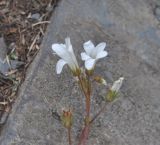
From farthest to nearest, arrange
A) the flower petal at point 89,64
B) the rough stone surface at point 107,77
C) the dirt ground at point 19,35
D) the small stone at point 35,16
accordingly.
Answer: the small stone at point 35,16 < the dirt ground at point 19,35 < the rough stone surface at point 107,77 < the flower petal at point 89,64

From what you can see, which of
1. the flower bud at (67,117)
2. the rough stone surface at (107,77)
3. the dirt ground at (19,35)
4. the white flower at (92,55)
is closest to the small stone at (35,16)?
the dirt ground at (19,35)

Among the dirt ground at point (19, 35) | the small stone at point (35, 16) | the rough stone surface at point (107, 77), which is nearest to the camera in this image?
the rough stone surface at point (107, 77)

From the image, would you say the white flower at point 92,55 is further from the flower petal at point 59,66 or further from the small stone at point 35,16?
the small stone at point 35,16

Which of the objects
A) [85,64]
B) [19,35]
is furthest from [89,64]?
[19,35]

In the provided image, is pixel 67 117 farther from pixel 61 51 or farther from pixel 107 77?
pixel 107 77

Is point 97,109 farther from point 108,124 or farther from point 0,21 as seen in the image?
point 0,21

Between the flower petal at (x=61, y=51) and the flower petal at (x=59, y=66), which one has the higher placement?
the flower petal at (x=61, y=51)

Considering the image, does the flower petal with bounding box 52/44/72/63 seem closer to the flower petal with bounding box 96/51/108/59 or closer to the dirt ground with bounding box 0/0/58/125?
the flower petal with bounding box 96/51/108/59

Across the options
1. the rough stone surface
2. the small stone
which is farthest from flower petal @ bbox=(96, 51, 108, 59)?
the small stone
